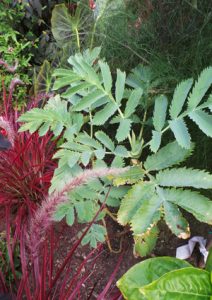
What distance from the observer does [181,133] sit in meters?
1.33

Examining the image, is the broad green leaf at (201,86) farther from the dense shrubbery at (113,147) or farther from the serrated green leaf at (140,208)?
the serrated green leaf at (140,208)

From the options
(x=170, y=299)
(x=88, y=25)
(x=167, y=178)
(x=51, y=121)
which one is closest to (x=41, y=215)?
(x=170, y=299)

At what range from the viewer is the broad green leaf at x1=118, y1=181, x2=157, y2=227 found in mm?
1329

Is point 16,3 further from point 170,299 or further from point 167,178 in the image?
point 170,299

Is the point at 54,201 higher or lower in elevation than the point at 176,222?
higher

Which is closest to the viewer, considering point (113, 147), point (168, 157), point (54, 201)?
point (54, 201)

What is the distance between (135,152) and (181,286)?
0.58 meters

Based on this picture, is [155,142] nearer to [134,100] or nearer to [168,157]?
[168,157]

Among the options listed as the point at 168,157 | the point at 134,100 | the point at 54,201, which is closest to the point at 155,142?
the point at 168,157

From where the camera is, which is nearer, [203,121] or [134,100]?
[203,121]

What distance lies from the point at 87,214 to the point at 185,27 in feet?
2.88

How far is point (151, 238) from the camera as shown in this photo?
154cm

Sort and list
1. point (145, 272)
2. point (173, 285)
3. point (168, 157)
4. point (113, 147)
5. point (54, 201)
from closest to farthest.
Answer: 1. point (54, 201)
2. point (173, 285)
3. point (145, 272)
4. point (168, 157)
5. point (113, 147)

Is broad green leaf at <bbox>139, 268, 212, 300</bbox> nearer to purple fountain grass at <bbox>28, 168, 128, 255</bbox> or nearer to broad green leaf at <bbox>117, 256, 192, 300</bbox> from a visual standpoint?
broad green leaf at <bbox>117, 256, 192, 300</bbox>
